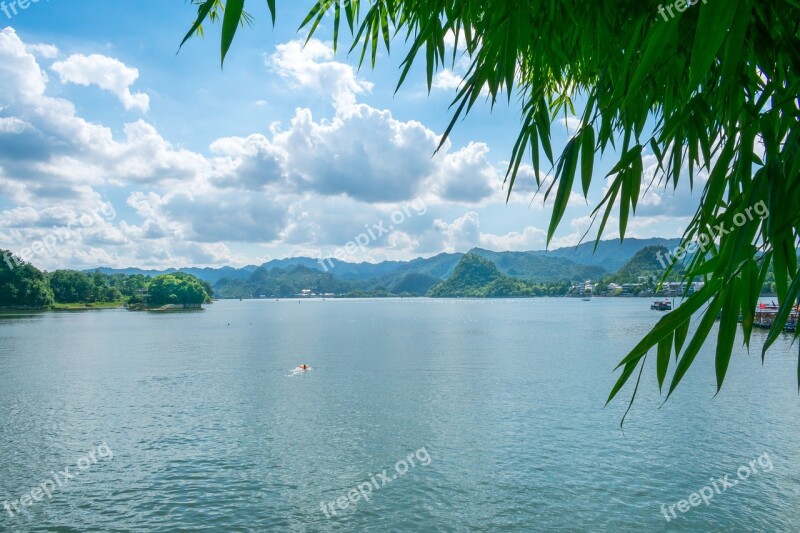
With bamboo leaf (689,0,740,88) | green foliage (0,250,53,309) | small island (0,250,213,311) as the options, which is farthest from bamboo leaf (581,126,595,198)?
green foliage (0,250,53,309)

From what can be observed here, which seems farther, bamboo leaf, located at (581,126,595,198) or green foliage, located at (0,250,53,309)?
green foliage, located at (0,250,53,309)

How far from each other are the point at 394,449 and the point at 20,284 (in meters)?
164

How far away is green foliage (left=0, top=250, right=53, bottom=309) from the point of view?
471 feet

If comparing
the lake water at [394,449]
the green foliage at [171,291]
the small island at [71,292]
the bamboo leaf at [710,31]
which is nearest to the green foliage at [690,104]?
the bamboo leaf at [710,31]

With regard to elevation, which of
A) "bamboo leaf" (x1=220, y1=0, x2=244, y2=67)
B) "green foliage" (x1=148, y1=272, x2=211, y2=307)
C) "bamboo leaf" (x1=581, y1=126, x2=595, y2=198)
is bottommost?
"green foliage" (x1=148, y1=272, x2=211, y2=307)

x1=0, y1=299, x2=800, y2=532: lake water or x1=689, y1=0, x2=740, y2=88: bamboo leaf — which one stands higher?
x1=689, y1=0, x2=740, y2=88: bamboo leaf

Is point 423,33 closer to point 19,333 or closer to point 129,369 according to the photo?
point 129,369

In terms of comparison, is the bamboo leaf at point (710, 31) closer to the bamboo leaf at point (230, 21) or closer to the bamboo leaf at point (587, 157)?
the bamboo leaf at point (587, 157)

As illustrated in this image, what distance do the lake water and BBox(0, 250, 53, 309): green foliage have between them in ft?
410

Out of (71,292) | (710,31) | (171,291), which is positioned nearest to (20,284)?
(71,292)

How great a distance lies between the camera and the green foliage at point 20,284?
143500 mm

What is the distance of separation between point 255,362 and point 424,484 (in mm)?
36144

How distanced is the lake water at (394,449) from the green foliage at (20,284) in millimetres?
124830

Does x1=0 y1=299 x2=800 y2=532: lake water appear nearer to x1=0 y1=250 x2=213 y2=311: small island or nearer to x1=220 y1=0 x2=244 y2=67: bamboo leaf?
x1=220 y1=0 x2=244 y2=67: bamboo leaf
